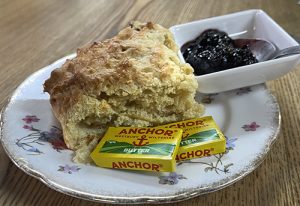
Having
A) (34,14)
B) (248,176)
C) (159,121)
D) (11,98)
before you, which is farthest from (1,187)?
(34,14)

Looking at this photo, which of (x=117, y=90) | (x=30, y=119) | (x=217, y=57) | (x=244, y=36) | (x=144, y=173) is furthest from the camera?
(x=244, y=36)

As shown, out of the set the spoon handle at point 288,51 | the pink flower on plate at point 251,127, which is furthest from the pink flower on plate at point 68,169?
the spoon handle at point 288,51

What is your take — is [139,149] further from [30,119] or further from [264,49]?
[264,49]

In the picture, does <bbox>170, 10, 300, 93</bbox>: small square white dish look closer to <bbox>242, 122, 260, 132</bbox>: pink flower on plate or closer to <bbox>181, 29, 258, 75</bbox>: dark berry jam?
<bbox>181, 29, 258, 75</bbox>: dark berry jam

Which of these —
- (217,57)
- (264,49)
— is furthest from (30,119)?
(264,49)

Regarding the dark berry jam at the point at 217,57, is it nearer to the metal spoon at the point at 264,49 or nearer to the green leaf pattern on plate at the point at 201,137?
the metal spoon at the point at 264,49
